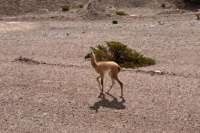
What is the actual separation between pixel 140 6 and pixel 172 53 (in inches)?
735

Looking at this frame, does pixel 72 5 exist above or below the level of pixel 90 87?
below

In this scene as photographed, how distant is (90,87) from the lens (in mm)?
11148

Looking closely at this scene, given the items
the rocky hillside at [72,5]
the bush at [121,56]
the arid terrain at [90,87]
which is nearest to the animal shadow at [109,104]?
the arid terrain at [90,87]

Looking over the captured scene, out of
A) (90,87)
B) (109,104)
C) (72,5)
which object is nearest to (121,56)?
(90,87)

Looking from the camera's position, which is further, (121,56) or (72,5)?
(72,5)

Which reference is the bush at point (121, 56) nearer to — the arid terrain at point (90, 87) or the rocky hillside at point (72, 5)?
the arid terrain at point (90, 87)

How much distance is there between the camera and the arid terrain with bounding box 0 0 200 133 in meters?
8.70

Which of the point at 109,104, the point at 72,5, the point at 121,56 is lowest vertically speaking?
the point at 72,5

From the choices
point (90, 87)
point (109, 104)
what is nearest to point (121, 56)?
point (90, 87)

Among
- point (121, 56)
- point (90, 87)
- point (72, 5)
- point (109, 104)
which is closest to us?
point (109, 104)

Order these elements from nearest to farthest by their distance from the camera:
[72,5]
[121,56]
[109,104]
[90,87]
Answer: [109,104], [90,87], [121,56], [72,5]

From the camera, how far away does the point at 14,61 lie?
47.3 ft

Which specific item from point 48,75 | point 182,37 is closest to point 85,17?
point 182,37

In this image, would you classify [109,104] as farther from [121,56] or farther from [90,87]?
[121,56]
